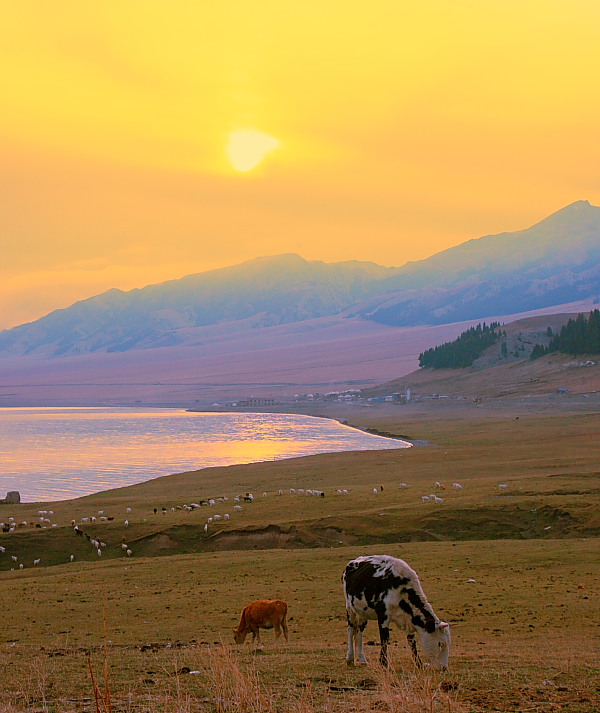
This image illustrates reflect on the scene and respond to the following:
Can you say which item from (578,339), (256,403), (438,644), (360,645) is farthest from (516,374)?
(438,644)

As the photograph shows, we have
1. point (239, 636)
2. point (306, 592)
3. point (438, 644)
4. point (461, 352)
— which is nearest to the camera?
point (438, 644)

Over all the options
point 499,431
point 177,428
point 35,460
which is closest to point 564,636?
point 499,431

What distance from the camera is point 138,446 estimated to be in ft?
310

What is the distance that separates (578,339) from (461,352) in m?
39.2

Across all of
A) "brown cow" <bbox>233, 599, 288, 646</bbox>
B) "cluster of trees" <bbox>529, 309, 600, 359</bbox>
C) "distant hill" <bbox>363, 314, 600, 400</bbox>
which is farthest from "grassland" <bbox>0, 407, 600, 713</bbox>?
"cluster of trees" <bbox>529, 309, 600, 359</bbox>

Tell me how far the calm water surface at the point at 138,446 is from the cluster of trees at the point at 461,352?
166 ft

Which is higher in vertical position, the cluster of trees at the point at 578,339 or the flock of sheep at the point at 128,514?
the cluster of trees at the point at 578,339

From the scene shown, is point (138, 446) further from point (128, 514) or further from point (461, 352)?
point (461, 352)

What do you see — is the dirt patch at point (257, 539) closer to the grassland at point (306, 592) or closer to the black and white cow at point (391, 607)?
the grassland at point (306, 592)

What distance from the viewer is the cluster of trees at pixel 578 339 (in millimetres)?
142625

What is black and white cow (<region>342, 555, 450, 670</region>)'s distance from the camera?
1234cm

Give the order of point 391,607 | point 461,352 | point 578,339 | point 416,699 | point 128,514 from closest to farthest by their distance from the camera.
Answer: point 416,699 → point 391,607 → point 128,514 → point 578,339 → point 461,352

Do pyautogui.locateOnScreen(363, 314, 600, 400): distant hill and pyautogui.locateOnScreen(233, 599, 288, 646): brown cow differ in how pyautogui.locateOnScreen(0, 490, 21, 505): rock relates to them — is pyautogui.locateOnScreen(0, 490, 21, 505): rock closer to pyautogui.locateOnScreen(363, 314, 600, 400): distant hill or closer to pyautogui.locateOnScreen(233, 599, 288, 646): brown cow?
pyautogui.locateOnScreen(233, 599, 288, 646): brown cow

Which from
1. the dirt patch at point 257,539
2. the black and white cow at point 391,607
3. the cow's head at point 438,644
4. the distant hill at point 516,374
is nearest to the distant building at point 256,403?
the distant hill at point 516,374
